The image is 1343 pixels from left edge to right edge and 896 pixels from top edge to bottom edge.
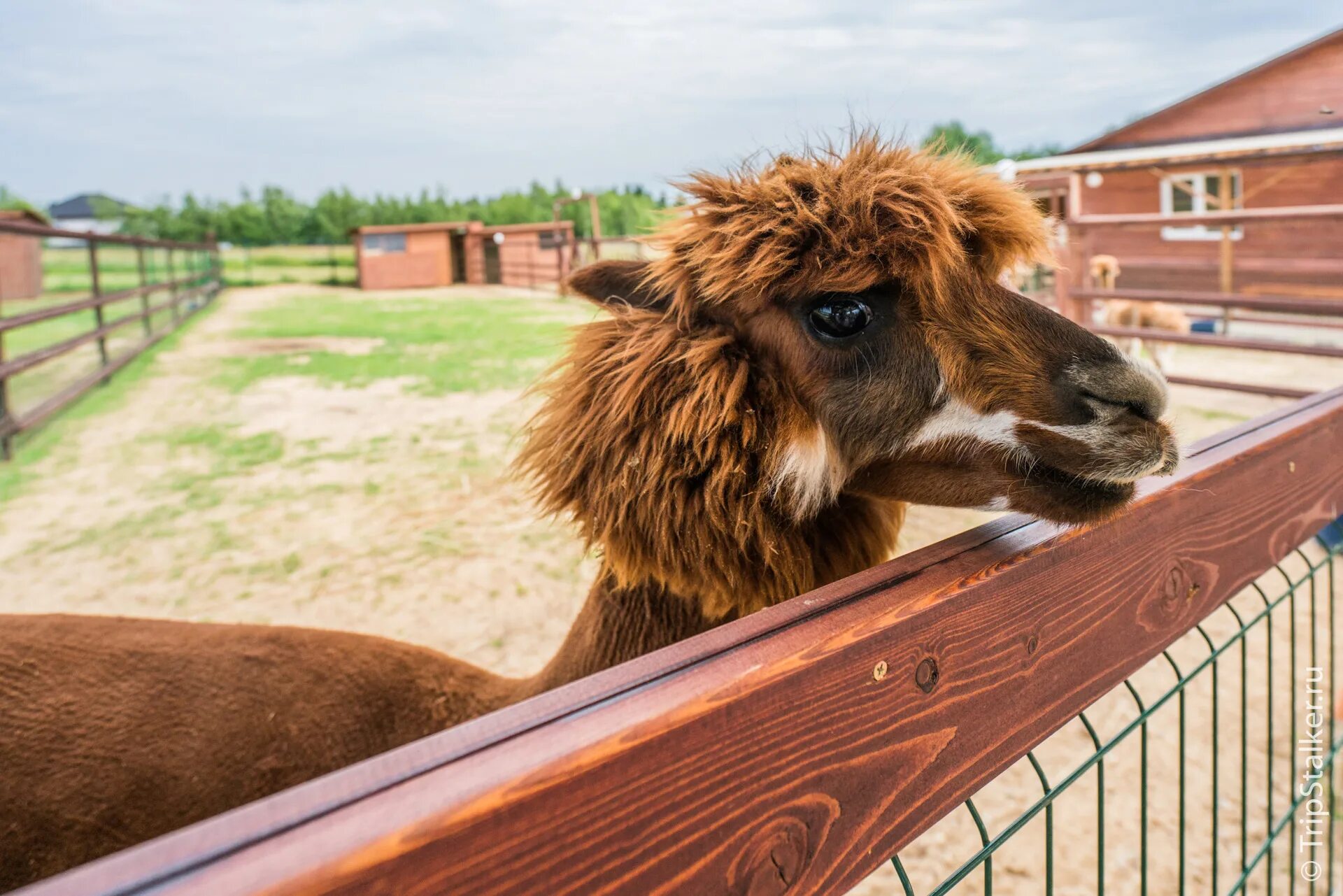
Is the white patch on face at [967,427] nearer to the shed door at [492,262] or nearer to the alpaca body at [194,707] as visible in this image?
the alpaca body at [194,707]

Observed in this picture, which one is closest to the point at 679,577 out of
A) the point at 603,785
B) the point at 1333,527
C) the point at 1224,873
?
the point at 603,785

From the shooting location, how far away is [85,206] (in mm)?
47344

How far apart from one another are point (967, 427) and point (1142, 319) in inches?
366

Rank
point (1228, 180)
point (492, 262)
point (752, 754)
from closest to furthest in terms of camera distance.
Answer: point (752, 754) → point (1228, 180) → point (492, 262)

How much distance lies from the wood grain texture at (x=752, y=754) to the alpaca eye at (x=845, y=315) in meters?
0.42

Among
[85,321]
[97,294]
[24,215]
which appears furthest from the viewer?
[24,215]

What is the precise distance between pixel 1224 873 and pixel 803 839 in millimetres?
2472

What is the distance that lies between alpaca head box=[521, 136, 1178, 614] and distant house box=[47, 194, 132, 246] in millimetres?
41515

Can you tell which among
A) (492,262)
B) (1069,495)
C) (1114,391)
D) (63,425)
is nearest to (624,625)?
(1069,495)

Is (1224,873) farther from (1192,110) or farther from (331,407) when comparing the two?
(1192,110)

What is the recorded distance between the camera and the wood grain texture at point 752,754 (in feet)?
1.72

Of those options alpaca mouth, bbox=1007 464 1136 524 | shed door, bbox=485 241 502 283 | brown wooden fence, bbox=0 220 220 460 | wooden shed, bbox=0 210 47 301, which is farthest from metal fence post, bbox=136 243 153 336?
shed door, bbox=485 241 502 283

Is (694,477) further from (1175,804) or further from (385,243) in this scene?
(385,243)

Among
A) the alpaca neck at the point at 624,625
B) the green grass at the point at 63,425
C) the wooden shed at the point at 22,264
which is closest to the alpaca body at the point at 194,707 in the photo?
the alpaca neck at the point at 624,625
